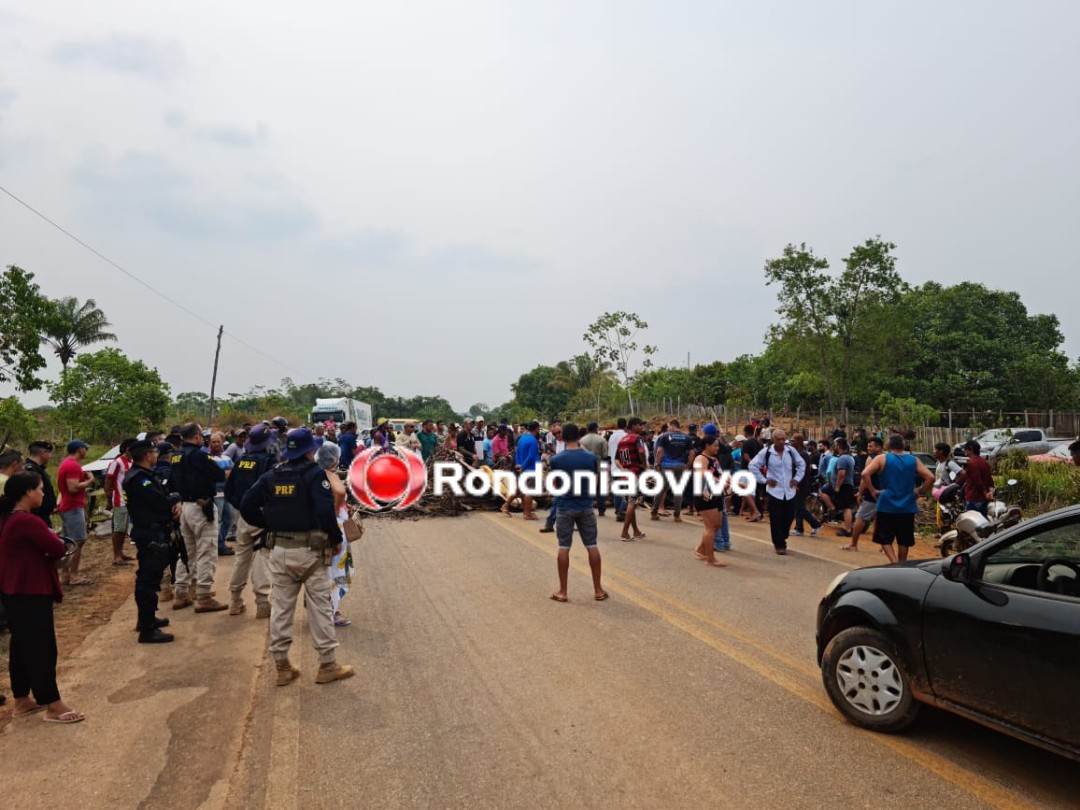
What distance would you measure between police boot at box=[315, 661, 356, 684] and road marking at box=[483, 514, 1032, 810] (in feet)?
9.46

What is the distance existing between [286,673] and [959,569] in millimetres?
4578

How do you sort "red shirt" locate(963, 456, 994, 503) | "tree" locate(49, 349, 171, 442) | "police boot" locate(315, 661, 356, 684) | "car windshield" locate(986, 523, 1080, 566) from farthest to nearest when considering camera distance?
"tree" locate(49, 349, 171, 442), "red shirt" locate(963, 456, 994, 503), "police boot" locate(315, 661, 356, 684), "car windshield" locate(986, 523, 1080, 566)

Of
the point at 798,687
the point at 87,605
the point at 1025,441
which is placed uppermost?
the point at 1025,441

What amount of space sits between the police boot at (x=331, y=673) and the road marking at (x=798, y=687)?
2.88 m

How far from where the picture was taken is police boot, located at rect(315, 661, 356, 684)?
5.16 m

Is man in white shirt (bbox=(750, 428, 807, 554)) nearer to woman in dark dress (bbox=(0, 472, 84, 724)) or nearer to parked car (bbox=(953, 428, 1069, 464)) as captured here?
woman in dark dress (bbox=(0, 472, 84, 724))

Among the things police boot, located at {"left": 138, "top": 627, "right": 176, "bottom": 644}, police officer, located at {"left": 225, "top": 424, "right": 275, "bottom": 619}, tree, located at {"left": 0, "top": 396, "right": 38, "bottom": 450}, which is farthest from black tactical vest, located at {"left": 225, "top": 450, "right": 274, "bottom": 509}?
tree, located at {"left": 0, "top": 396, "right": 38, "bottom": 450}

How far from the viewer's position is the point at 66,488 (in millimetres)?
8352

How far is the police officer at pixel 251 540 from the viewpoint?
7113 mm

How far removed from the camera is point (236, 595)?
287 inches

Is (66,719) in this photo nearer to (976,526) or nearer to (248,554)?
(248,554)

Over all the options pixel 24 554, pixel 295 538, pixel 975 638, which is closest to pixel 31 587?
pixel 24 554

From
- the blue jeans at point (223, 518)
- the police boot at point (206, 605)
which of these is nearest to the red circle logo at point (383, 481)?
the blue jeans at point (223, 518)

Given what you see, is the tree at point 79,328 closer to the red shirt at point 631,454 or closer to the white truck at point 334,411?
the white truck at point 334,411
